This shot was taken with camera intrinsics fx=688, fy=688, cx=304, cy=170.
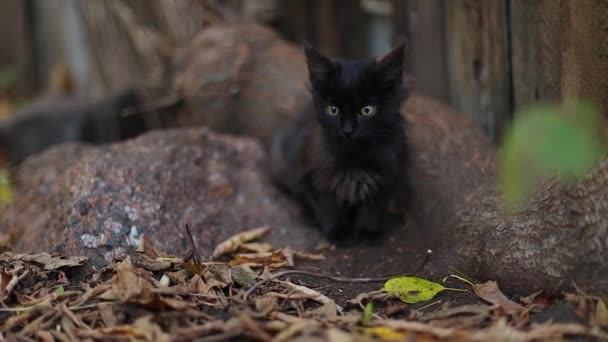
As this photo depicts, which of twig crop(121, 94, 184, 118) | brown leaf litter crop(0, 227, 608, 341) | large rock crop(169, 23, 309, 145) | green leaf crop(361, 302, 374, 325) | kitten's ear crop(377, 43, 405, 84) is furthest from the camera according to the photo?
twig crop(121, 94, 184, 118)

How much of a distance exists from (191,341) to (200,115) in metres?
3.05

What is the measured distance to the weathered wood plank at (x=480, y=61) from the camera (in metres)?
4.41

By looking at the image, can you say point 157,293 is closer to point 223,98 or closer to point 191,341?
point 191,341

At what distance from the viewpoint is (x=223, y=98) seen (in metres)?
5.29

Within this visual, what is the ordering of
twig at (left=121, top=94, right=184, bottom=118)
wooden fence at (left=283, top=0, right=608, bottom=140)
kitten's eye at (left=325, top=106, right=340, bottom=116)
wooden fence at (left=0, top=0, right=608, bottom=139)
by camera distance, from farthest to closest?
twig at (left=121, top=94, right=184, bottom=118) → kitten's eye at (left=325, top=106, right=340, bottom=116) → wooden fence at (left=0, top=0, right=608, bottom=139) → wooden fence at (left=283, top=0, right=608, bottom=140)

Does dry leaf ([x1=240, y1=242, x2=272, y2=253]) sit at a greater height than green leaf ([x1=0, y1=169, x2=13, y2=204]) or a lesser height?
lesser

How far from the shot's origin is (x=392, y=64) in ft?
12.5

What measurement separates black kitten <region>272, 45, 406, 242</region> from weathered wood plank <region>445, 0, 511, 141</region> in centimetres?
81

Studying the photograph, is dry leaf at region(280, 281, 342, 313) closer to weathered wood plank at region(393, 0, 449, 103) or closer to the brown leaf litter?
the brown leaf litter

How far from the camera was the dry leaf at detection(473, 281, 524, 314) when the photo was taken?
283cm

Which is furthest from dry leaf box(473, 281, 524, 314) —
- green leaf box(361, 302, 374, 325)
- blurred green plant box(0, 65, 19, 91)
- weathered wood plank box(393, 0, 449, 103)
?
blurred green plant box(0, 65, 19, 91)

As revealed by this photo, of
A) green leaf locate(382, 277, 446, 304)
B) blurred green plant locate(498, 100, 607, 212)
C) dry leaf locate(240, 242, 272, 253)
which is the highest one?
blurred green plant locate(498, 100, 607, 212)

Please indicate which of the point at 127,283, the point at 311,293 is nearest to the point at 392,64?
the point at 311,293

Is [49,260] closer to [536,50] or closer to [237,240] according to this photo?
[237,240]
